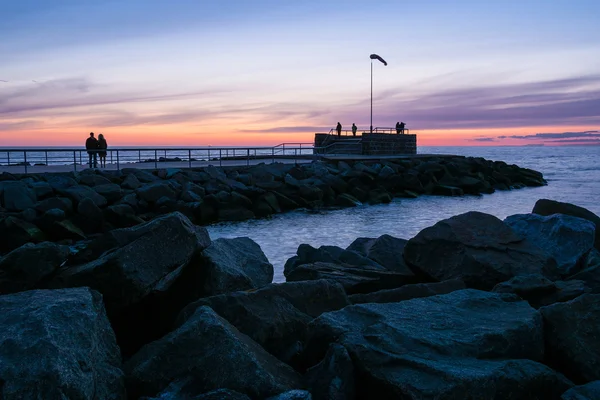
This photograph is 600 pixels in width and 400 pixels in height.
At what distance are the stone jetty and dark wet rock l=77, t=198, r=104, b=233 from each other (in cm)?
961

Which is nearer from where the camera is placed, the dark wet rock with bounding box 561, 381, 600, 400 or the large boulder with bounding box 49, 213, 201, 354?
the dark wet rock with bounding box 561, 381, 600, 400

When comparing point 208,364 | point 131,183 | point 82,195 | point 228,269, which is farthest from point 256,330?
point 131,183

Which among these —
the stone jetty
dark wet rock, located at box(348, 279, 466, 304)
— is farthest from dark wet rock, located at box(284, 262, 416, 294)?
dark wet rock, located at box(348, 279, 466, 304)

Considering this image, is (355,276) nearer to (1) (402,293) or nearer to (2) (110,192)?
(1) (402,293)

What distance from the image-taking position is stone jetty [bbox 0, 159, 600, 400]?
2.93 meters

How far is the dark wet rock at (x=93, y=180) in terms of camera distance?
1811 cm

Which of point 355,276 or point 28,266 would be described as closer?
point 28,266

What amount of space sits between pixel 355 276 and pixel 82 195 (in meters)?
11.5

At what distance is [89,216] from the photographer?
1463 centimetres

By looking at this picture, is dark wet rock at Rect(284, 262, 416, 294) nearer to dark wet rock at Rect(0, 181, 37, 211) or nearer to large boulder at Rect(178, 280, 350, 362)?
large boulder at Rect(178, 280, 350, 362)

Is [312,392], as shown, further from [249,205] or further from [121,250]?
[249,205]

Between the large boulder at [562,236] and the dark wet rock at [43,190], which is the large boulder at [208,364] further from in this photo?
the dark wet rock at [43,190]

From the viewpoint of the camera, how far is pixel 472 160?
3534 cm

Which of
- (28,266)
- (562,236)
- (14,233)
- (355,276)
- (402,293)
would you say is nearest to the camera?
(28,266)
